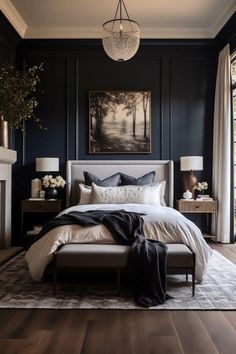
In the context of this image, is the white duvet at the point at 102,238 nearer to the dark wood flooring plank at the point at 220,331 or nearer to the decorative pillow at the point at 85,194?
the dark wood flooring plank at the point at 220,331

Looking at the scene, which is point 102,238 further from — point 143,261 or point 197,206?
point 197,206

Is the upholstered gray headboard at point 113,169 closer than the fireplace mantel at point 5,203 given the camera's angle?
No

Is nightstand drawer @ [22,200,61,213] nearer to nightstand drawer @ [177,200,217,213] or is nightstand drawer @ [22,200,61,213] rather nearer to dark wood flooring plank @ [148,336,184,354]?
nightstand drawer @ [177,200,217,213]

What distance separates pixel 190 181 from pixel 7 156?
10.0ft

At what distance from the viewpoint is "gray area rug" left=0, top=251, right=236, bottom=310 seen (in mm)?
3164

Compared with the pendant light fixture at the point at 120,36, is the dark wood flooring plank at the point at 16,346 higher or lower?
lower

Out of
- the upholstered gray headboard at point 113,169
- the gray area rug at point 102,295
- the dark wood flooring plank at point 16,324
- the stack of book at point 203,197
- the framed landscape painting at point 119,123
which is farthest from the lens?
the framed landscape painting at point 119,123

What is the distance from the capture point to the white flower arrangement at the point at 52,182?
6.09 m

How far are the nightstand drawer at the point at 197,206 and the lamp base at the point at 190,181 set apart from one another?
0.32 metres

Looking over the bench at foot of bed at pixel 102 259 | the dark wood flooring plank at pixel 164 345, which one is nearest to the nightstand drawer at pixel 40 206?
the bench at foot of bed at pixel 102 259

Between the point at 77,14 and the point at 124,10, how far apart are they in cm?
75

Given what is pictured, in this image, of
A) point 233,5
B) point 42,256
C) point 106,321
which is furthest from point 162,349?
point 233,5

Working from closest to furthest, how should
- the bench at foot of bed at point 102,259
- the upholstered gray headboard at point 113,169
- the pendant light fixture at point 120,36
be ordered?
the bench at foot of bed at point 102,259
the pendant light fixture at point 120,36
the upholstered gray headboard at point 113,169

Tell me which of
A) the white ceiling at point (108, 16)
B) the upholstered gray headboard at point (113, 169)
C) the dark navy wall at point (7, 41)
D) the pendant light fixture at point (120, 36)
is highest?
the white ceiling at point (108, 16)
